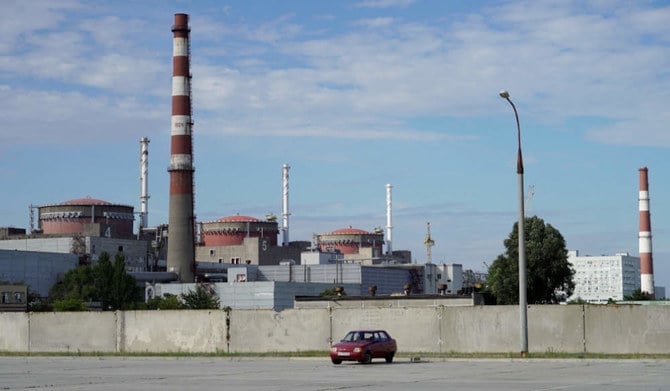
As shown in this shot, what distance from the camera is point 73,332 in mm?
53469

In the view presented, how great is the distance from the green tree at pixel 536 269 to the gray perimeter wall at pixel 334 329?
56406 millimetres

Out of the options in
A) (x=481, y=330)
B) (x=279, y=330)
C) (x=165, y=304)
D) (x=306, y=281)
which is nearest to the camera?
(x=481, y=330)

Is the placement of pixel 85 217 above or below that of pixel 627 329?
above

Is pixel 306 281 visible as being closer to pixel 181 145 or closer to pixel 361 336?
pixel 181 145

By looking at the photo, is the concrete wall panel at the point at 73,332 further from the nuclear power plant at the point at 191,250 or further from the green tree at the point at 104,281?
the green tree at the point at 104,281

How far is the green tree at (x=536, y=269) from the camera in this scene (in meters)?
104

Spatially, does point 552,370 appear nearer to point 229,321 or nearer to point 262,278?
point 229,321

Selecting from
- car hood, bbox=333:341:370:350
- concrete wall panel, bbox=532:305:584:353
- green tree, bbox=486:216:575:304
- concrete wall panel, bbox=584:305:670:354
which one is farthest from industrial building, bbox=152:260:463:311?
car hood, bbox=333:341:370:350

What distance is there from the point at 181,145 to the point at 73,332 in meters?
70.9

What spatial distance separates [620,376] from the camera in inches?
1167

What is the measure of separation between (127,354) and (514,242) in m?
62.0

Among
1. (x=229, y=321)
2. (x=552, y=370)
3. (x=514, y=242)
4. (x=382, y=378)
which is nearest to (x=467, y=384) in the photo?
(x=382, y=378)

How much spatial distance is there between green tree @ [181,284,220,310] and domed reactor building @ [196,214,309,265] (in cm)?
5229

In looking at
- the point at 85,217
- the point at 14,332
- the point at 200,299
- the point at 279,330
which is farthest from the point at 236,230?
the point at 279,330
